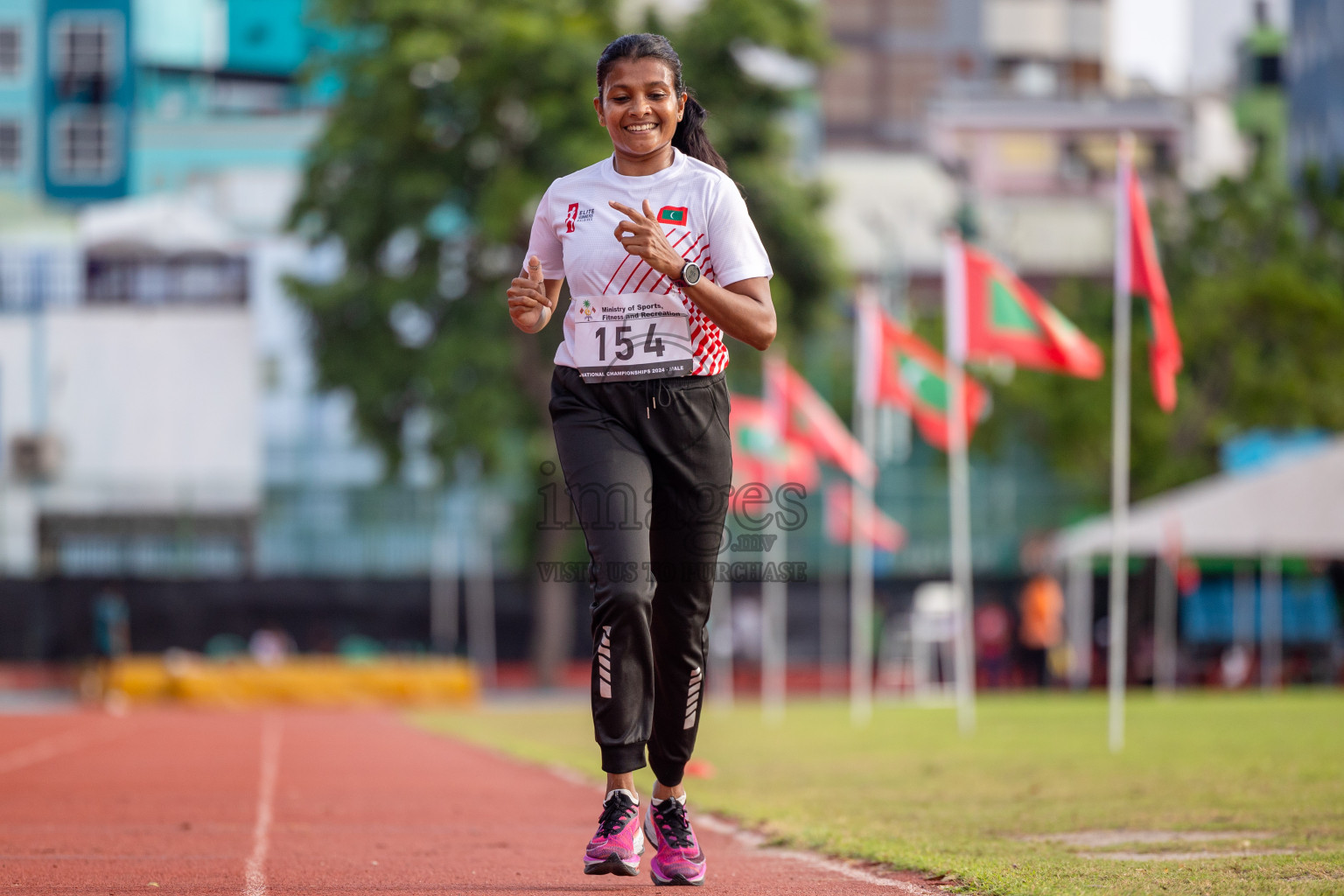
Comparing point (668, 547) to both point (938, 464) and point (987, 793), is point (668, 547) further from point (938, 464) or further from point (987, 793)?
point (938, 464)

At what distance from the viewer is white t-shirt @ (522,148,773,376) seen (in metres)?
5.48

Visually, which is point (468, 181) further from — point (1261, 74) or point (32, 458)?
point (1261, 74)

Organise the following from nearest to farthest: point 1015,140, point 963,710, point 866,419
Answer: point 963,710 < point 866,419 < point 1015,140

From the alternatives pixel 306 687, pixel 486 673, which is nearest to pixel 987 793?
pixel 306 687

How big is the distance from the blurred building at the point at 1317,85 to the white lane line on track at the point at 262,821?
45.5 meters

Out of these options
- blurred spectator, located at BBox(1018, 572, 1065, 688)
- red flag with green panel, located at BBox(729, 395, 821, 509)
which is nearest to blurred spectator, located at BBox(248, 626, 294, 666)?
red flag with green panel, located at BBox(729, 395, 821, 509)

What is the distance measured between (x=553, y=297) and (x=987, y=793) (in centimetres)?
445

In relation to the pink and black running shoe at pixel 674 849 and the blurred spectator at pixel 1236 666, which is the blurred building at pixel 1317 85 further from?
the pink and black running shoe at pixel 674 849

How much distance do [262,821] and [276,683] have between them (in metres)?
21.2

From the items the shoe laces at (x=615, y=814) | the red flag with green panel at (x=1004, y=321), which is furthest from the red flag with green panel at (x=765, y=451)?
the shoe laces at (x=615, y=814)

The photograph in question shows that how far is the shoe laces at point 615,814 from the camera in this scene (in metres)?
5.46

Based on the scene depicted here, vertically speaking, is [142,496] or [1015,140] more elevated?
[1015,140]

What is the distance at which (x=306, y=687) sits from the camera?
28922 mm

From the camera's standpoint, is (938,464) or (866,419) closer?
(866,419)
